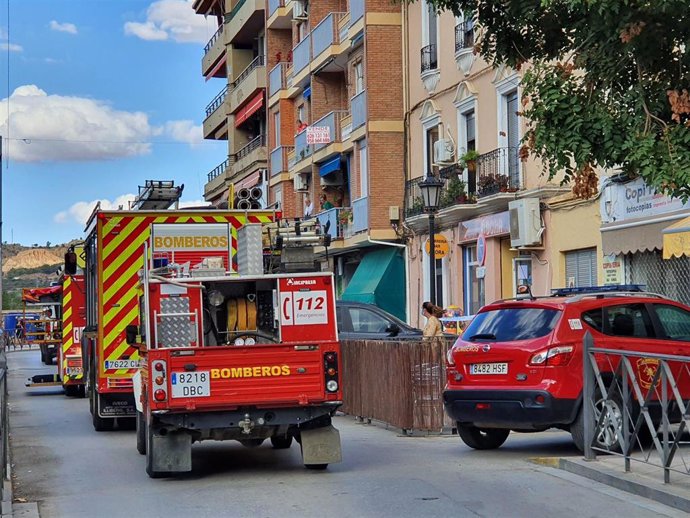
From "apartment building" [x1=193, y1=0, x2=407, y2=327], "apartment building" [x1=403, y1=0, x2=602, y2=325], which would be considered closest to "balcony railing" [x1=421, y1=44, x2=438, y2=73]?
"apartment building" [x1=403, y1=0, x2=602, y2=325]

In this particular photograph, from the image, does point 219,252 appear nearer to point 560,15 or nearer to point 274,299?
point 274,299

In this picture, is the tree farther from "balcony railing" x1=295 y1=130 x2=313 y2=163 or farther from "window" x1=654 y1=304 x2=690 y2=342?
"balcony railing" x1=295 y1=130 x2=313 y2=163

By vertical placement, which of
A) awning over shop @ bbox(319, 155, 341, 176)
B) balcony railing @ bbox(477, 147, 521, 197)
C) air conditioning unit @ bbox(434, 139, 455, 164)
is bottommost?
balcony railing @ bbox(477, 147, 521, 197)

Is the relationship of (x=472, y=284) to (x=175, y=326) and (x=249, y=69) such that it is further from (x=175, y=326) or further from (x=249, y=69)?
(x=249, y=69)

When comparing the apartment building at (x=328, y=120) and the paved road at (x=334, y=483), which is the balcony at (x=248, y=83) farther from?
the paved road at (x=334, y=483)

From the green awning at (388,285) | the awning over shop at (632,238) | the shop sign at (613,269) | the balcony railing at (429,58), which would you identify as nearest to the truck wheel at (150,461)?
the awning over shop at (632,238)

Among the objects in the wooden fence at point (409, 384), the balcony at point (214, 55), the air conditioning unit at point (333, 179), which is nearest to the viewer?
the wooden fence at point (409, 384)

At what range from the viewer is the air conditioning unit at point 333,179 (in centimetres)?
4284

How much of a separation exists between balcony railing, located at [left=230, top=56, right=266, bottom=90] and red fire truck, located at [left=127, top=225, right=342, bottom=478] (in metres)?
40.3

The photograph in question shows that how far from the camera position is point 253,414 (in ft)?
40.9

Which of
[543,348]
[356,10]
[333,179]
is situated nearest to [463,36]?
[356,10]

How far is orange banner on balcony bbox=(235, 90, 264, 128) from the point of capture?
171 feet

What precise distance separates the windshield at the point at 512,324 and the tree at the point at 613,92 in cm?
265

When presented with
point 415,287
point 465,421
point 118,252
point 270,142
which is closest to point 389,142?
point 415,287
